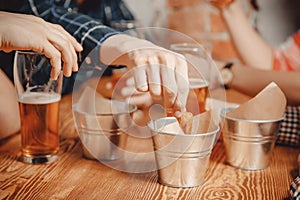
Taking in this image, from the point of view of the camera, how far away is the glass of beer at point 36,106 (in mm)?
891

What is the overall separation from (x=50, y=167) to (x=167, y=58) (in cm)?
31

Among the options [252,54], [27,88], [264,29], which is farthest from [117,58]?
[264,29]

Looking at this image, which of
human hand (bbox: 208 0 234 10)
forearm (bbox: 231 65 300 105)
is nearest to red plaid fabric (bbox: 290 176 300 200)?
forearm (bbox: 231 65 300 105)

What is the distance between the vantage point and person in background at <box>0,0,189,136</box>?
82cm

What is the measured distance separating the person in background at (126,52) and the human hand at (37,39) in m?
0.13

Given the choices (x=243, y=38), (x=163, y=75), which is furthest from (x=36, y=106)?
(x=243, y=38)

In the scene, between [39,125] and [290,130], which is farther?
[290,130]

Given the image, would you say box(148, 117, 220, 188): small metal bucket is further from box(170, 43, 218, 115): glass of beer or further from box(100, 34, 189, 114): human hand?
box(170, 43, 218, 115): glass of beer

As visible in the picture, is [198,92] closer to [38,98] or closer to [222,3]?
[38,98]

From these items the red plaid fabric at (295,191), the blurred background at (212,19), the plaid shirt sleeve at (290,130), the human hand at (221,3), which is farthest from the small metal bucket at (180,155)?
the blurred background at (212,19)

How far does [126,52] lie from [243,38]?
3.16 ft

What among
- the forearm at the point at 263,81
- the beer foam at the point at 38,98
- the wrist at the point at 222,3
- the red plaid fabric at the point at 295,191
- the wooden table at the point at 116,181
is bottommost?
the forearm at the point at 263,81

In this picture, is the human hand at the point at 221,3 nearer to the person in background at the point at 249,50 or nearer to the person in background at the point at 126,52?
the person in background at the point at 249,50

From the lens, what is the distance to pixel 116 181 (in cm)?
83
